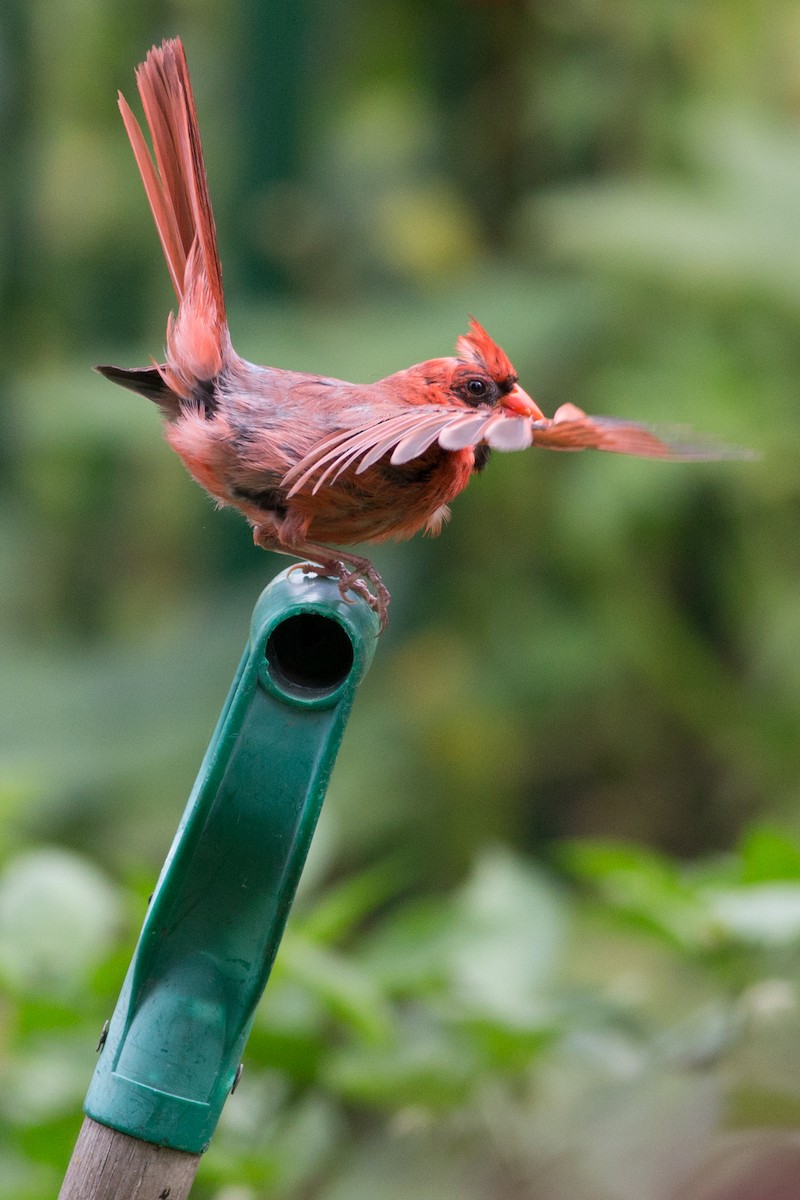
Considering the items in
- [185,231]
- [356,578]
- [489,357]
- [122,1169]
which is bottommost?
[122,1169]

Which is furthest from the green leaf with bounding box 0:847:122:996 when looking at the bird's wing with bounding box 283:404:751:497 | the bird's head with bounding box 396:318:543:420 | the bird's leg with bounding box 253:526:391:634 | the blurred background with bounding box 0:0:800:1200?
the blurred background with bounding box 0:0:800:1200

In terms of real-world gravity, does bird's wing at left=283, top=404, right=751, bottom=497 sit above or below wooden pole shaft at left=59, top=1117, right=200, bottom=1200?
above

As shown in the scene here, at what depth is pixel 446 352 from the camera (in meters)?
4.99

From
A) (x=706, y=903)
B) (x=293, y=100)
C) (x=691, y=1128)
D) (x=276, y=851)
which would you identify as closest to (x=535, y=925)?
(x=706, y=903)

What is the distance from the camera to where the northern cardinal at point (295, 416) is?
172 centimetres

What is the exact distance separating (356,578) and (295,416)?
1.04 feet

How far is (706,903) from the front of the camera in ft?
6.07

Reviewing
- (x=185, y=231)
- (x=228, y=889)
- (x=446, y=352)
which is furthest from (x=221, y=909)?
(x=446, y=352)

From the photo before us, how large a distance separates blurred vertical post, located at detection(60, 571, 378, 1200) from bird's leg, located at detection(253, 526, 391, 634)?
0.37 metres

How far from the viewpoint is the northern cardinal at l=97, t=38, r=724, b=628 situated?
1.72 meters

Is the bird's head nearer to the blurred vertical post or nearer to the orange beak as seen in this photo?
the orange beak

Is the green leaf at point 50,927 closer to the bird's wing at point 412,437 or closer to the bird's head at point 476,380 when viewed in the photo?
the bird's wing at point 412,437

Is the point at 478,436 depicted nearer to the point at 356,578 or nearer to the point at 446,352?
the point at 356,578

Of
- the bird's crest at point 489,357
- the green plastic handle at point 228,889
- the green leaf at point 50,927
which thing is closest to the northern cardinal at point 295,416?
the bird's crest at point 489,357
